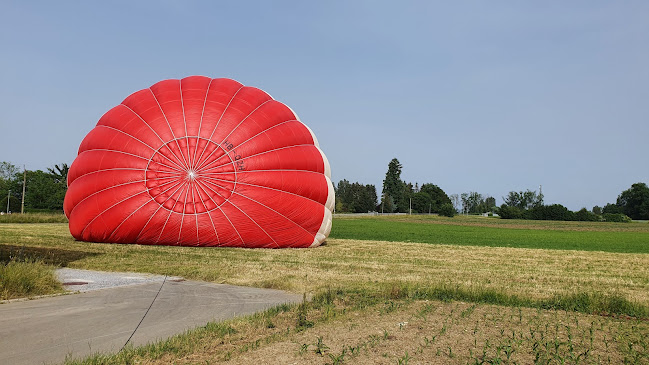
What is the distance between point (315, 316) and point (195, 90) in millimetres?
13415

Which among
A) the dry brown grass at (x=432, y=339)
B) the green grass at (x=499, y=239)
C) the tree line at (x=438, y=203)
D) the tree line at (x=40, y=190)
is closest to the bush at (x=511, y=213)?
the tree line at (x=438, y=203)

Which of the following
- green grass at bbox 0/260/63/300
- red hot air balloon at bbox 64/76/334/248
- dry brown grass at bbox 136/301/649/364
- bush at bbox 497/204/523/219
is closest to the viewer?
dry brown grass at bbox 136/301/649/364

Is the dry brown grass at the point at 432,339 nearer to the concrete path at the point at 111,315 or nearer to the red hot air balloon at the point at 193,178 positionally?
the concrete path at the point at 111,315

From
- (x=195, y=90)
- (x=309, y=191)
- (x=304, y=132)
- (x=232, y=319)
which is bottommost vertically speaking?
(x=232, y=319)

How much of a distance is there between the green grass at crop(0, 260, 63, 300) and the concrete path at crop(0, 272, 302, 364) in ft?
1.36

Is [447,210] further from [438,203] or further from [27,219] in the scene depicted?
[27,219]

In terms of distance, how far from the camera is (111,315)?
23.4 feet

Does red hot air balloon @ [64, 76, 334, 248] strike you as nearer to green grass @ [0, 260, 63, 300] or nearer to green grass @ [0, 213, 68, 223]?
green grass @ [0, 260, 63, 300]

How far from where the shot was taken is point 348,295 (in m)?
8.58

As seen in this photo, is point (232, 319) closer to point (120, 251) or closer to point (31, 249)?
point (120, 251)

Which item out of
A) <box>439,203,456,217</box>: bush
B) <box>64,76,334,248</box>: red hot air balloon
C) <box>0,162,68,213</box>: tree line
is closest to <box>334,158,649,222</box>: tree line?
<box>439,203,456,217</box>: bush

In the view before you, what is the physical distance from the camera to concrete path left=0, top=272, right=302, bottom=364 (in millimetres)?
5500

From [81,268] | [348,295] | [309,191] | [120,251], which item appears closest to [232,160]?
[309,191]

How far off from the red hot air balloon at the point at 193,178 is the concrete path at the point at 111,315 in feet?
22.6
